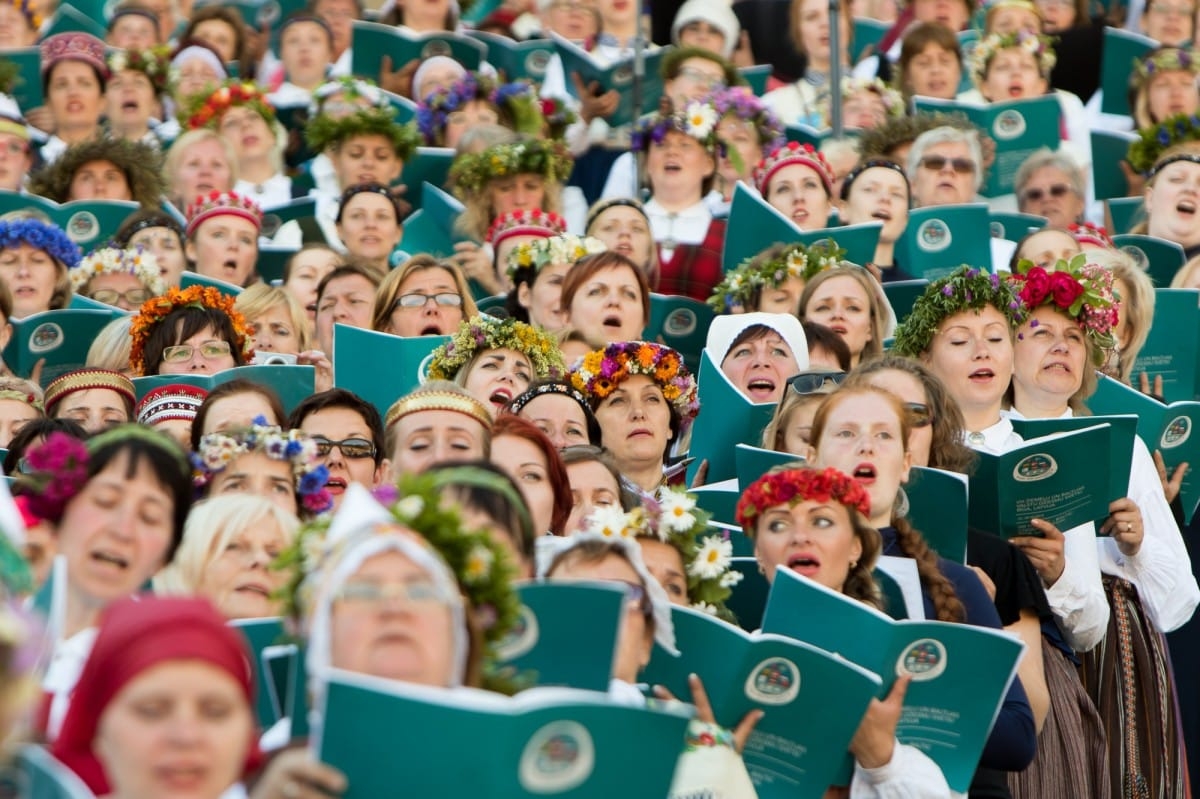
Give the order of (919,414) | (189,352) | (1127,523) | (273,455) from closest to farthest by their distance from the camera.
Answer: (273,455)
(919,414)
(1127,523)
(189,352)

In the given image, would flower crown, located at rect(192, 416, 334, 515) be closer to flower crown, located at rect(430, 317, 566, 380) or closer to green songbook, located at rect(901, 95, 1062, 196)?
flower crown, located at rect(430, 317, 566, 380)

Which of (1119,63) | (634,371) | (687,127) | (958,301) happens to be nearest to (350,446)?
(634,371)

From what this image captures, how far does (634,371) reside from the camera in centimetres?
703

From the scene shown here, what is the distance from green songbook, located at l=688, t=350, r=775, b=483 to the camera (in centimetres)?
692

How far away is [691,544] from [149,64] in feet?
22.1

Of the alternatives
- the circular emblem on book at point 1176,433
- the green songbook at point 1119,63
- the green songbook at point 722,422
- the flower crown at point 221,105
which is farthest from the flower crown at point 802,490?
the green songbook at point 1119,63

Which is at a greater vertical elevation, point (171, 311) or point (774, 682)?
point (171, 311)

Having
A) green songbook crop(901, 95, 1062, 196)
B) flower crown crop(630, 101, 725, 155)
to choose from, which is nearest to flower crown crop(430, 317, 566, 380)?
flower crown crop(630, 101, 725, 155)

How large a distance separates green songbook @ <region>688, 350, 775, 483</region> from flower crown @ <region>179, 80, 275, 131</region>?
429 centimetres

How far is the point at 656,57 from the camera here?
11.2 m

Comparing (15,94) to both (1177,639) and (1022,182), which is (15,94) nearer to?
(1022,182)

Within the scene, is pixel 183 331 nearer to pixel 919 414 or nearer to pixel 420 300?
pixel 420 300

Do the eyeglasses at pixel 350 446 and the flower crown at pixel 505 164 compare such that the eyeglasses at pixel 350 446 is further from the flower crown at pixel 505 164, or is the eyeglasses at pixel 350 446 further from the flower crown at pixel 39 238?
the flower crown at pixel 505 164

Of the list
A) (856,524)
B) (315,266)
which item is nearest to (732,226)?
(315,266)
